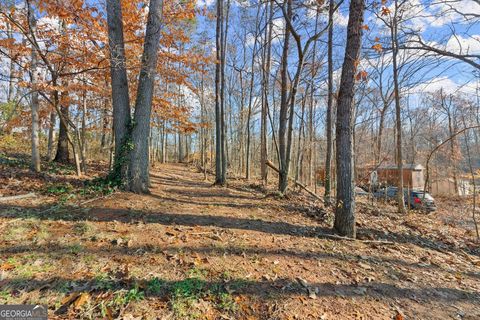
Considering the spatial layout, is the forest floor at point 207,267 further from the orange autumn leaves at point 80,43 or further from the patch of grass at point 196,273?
the orange autumn leaves at point 80,43

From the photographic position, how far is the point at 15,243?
102 inches

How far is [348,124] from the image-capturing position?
3.93m

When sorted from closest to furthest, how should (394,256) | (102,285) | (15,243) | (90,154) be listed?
(102,285) → (15,243) → (394,256) → (90,154)

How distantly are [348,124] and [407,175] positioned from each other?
760 inches

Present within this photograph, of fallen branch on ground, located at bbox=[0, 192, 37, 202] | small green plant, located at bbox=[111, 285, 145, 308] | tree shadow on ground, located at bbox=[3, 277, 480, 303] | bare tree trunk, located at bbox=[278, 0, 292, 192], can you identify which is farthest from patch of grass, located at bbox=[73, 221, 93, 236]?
bare tree trunk, located at bbox=[278, 0, 292, 192]

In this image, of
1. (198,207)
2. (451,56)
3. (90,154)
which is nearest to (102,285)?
(198,207)

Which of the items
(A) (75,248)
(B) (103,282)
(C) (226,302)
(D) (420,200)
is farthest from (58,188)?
(D) (420,200)

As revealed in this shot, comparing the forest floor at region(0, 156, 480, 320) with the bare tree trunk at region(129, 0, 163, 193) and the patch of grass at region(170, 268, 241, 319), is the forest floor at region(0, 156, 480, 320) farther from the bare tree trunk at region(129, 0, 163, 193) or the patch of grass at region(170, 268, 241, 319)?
the bare tree trunk at region(129, 0, 163, 193)

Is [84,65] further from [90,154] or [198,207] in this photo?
[90,154]

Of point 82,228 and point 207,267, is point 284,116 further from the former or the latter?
point 82,228

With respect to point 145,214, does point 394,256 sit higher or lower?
lower

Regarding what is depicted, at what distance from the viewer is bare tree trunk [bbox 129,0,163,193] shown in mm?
5078

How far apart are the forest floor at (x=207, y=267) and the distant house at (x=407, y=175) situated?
13.9 m

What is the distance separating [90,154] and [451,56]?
17219mm
